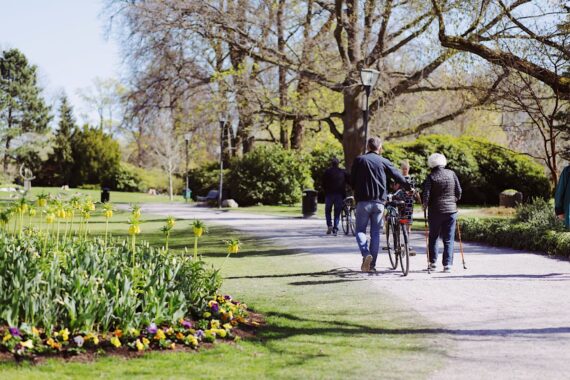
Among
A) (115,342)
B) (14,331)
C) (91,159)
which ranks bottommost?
(115,342)

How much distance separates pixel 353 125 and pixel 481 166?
37.8 feet

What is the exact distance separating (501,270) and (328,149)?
2599cm

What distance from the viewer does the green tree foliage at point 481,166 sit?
3559 centimetres

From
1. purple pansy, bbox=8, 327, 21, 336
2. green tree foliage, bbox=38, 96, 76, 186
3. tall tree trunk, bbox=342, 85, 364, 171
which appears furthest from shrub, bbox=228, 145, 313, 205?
purple pansy, bbox=8, 327, 21, 336

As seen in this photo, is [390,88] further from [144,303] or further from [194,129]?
[144,303]

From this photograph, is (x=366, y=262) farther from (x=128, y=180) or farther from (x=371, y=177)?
(x=128, y=180)

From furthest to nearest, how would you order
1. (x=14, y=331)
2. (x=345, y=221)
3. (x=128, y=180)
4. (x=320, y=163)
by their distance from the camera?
(x=128, y=180) → (x=320, y=163) → (x=345, y=221) → (x=14, y=331)

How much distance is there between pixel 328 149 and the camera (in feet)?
122

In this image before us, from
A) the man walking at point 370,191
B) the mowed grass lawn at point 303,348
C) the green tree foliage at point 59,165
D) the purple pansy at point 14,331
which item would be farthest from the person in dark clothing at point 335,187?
the green tree foliage at point 59,165

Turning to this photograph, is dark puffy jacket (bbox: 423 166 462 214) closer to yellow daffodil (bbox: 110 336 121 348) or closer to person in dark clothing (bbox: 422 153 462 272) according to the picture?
person in dark clothing (bbox: 422 153 462 272)

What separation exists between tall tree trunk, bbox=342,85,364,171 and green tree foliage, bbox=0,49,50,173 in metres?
46.7

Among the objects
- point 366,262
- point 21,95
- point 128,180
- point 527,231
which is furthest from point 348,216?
point 21,95

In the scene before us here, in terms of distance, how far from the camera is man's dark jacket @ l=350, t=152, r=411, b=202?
35.2 ft

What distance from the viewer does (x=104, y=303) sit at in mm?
5965
